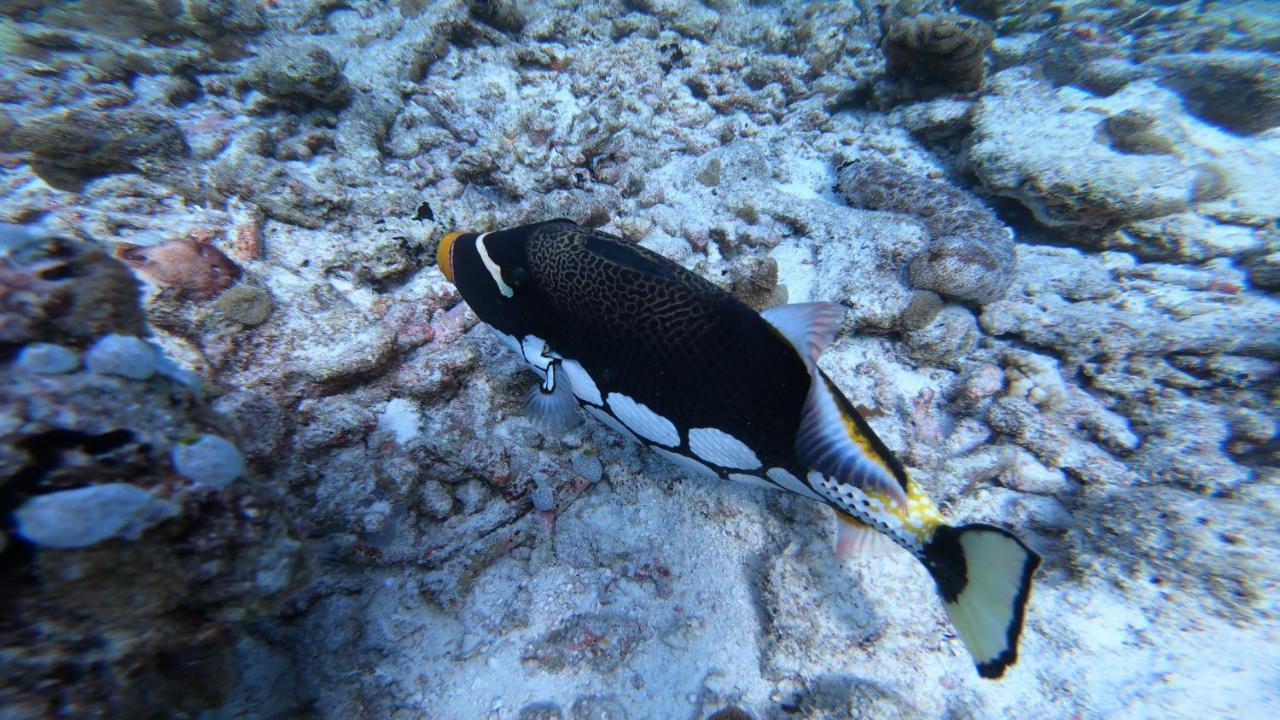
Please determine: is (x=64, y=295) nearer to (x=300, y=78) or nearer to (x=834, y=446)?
(x=834, y=446)

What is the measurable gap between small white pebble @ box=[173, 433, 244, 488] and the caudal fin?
284cm

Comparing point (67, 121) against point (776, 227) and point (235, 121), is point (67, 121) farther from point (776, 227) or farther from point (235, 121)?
point (776, 227)

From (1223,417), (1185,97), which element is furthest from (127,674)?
(1185,97)

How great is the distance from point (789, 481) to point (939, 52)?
5.77 metres

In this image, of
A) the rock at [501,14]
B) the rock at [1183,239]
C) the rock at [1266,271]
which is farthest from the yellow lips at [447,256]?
the rock at [1266,271]

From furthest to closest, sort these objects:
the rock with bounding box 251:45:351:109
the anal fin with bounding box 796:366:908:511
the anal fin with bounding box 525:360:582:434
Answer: the rock with bounding box 251:45:351:109 < the anal fin with bounding box 525:360:582:434 < the anal fin with bounding box 796:366:908:511

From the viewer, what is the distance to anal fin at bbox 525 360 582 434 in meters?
2.69

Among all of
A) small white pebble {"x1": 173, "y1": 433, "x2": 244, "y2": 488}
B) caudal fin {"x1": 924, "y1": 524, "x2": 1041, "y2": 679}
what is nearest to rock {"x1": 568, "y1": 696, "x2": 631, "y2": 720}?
caudal fin {"x1": 924, "y1": 524, "x2": 1041, "y2": 679}

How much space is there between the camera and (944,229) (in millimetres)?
3914

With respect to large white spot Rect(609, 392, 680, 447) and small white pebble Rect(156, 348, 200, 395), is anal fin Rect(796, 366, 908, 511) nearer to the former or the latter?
large white spot Rect(609, 392, 680, 447)

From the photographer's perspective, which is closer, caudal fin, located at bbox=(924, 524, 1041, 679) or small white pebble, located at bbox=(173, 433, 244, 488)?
small white pebble, located at bbox=(173, 433, 244, 488)

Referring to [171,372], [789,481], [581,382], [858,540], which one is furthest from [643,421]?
[171,372]

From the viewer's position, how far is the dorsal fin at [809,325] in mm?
1989

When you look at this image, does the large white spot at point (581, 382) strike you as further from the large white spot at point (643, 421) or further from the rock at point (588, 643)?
the rock at point (588, 643)
